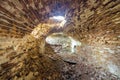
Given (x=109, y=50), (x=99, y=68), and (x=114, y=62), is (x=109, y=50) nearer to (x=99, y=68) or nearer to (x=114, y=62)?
(x=114, y=62)

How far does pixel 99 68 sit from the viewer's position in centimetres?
412

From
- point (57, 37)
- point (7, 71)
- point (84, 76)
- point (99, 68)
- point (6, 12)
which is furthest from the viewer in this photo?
point (57, 37)

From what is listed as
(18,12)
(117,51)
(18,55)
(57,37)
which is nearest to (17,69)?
(18,55)

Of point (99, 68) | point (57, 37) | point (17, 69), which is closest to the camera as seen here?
point (17, 69)

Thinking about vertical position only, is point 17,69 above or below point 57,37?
below

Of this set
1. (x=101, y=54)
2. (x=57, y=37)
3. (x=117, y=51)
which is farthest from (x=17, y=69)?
(x=57, y=37)

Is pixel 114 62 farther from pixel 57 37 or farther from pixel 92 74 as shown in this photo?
pixel 57 37

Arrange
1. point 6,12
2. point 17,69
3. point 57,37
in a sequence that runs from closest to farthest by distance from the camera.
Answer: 1. point 6,12
2. point 17,69
3. point 57,37

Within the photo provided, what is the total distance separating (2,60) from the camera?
1.25 meters

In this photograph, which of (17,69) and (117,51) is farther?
(117,51)

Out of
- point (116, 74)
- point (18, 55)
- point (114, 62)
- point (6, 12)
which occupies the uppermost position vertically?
point (6, 12)

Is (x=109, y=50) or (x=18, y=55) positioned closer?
(x=18, y=55)

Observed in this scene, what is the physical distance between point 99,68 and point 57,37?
6872mm

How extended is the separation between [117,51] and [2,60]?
2886 millimetres
